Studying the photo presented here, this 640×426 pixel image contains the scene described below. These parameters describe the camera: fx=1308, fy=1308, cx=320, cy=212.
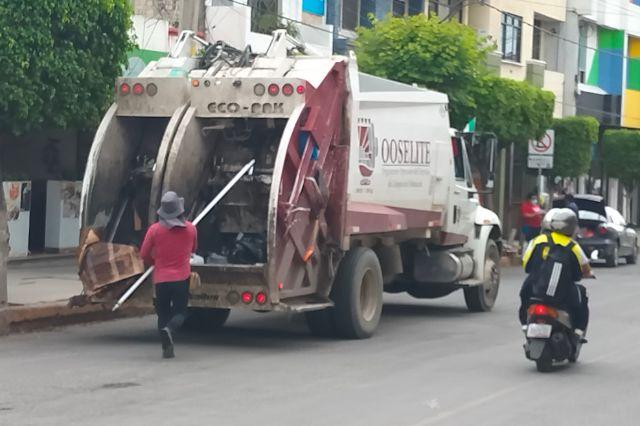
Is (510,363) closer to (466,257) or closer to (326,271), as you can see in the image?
(326,271)

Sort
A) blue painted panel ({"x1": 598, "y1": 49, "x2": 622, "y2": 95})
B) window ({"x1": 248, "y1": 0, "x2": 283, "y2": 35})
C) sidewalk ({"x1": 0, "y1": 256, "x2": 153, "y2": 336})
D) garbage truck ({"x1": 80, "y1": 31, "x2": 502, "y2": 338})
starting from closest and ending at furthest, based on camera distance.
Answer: garbage truck ({"x1": 80, "y1": 31, "x2": 502, "y2": 338}) → sidewalk ({"x1": 0, "y1": 256, "x2": 153, "y2": 336}) → window ({"x1": 248, "y1": 0, "x2": 283, "y2": 35}) → blue painted panel ({"x1": 598, "y1": 49, "x2": 622, "y2": 95})

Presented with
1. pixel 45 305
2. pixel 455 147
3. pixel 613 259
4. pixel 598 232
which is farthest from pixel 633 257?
pixel 45 305

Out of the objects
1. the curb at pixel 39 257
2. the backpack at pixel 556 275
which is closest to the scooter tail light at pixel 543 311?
the backpack at pixel 556 275

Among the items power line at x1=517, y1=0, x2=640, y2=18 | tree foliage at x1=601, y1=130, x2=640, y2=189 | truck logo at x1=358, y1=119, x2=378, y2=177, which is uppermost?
power line at x1=517, y1=0, x2=640, y2=18

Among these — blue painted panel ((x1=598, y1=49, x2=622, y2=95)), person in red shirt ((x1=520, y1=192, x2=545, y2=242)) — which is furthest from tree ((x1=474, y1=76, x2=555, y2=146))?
blue painted panel ((x1=598, y1=49, x2=622, y2=95))

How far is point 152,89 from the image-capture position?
14164mm

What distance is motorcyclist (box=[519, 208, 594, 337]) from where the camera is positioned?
12.6 metres

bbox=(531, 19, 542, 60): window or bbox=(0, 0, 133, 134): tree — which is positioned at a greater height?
Result: bbox=(531, 19, 542, 60): window

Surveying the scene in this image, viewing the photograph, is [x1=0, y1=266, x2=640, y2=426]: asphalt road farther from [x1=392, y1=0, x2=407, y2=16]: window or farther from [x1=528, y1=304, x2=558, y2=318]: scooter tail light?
[x1=392, y1=0, x2=407, y2=16]: window

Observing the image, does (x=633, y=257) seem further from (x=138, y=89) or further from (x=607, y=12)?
(x=138, y=89)

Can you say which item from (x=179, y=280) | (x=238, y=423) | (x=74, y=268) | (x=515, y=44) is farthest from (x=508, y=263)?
(x=238, y=423)

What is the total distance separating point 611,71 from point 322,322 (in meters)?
39.9

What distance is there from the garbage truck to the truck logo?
1cm

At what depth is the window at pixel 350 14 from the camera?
33.9m
